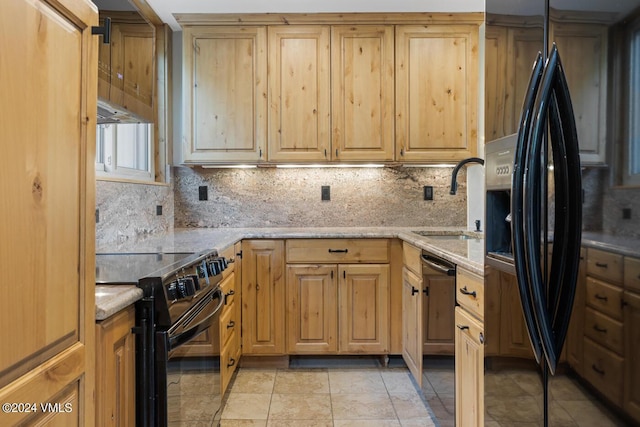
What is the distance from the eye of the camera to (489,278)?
3.77 feet

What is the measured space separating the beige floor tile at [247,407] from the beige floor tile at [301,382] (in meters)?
0.13

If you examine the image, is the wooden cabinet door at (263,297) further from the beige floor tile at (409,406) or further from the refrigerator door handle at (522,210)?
the refrigerator door handle at (522,210)

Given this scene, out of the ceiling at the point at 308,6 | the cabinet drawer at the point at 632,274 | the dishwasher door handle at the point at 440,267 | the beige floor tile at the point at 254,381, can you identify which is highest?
the ceiling at the point at 308,6

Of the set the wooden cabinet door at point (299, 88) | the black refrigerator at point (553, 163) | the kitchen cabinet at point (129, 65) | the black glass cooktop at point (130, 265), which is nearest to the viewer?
the black refrigerator at point (553, 163)

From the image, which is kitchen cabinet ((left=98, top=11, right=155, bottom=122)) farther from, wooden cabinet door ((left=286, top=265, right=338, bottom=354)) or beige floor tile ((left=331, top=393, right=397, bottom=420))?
beige floor tile ((left=331, top=393, right=397, bottom=420))

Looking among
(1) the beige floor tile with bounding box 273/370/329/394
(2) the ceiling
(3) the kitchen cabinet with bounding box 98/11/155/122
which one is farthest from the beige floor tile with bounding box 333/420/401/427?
(2) the ceiling

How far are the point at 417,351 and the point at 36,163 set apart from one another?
1987mm

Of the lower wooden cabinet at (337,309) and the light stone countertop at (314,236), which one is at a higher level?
the light stone countertop at (314,236)

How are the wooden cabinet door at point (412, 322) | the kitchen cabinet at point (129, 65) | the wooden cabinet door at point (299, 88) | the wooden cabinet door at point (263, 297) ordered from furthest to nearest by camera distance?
the wooden cabinet door at point (299, 88)
the wooden cabinet door at point (263, 297)
the wooden cabinet door at point (412, 322)
the kitchen cabinet at point (129, 65)

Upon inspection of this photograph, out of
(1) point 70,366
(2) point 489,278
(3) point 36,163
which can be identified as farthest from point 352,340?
(3) point 36,163

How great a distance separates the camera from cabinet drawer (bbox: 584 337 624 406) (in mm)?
676

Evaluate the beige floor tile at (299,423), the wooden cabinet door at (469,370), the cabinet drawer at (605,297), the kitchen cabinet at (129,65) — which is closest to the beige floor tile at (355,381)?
the beige floor tile at (299,423)

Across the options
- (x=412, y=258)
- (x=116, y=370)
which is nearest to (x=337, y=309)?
(x=412, y=258)

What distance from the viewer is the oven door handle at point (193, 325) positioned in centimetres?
111
